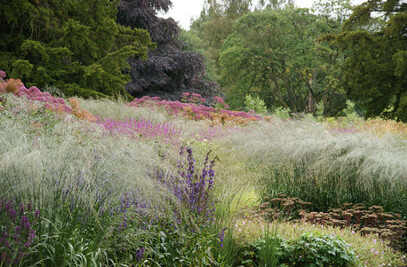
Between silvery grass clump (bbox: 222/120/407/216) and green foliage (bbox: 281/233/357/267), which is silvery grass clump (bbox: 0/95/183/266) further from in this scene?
silvery grass clump (bbox: 222/120/407/216)

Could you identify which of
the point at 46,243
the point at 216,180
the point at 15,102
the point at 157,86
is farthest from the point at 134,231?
the point at 157,86

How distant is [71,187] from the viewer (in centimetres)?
247

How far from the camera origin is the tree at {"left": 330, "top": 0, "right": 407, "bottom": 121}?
1162cm

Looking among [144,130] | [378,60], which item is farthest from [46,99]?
[378,60]

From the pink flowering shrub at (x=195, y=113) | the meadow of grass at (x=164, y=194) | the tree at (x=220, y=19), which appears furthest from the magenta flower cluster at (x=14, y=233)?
the tree at (x=220, y=19)

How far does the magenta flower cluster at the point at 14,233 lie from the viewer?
1.92 meters

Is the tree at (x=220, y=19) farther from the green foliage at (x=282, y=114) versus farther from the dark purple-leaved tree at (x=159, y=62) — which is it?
the green foliage at (x=282, y=114)

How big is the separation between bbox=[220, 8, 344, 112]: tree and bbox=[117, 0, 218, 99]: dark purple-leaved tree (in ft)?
15.4

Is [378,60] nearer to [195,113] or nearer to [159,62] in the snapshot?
[195,113]

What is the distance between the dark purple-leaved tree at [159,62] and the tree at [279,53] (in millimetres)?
4688

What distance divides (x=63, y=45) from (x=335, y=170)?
7.89 metres

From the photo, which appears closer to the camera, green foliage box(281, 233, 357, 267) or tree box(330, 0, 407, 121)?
green foliage box(281, 233, 357, 267)

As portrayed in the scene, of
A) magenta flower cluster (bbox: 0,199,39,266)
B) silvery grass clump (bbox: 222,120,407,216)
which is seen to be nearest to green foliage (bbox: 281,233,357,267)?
silvery grass clump (bbox: 222,120,407,216)

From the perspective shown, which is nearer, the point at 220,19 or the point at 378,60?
the point at 378,60
